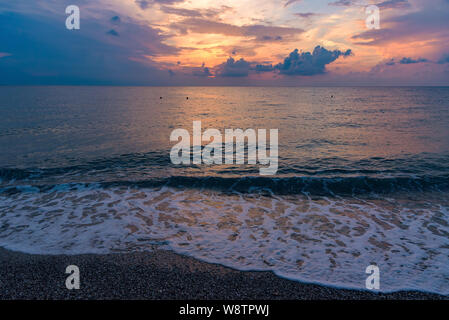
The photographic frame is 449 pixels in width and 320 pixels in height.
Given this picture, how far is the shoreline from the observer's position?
5.32 m

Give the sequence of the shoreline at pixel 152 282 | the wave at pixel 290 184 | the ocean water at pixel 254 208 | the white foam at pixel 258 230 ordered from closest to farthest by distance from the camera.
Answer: the shoreline at pixel 152 282, the white foam at pixel 258 230, the ocean water at pixel 254 208, the wave at pixel 290 184

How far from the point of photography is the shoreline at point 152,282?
5320mm

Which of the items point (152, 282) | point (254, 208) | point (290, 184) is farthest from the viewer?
point (290, 184)

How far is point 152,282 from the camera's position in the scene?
18.6ft

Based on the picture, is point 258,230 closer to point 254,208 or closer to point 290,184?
point 254,208

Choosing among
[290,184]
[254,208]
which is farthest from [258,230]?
[290,184]

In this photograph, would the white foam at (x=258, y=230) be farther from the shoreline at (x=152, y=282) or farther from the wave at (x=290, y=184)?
the wave at (x=290, y=184)

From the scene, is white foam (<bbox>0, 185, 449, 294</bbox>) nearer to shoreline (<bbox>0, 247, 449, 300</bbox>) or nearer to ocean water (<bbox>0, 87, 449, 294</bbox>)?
ocean water (<bbox>0, 87, 449, 294</bbox>)

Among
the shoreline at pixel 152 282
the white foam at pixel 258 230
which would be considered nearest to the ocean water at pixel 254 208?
the white foam at pixel 258 230

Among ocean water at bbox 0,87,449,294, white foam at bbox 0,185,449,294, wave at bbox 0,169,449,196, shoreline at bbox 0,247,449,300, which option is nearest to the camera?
shoreline at bbox 0,247,449,300

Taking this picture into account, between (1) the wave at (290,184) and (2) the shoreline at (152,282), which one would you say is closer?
(2) the shoreline at (152,282)

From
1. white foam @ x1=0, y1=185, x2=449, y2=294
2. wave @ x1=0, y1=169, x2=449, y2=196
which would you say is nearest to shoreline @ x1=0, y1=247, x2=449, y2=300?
white foam @ x1=0, y1=185, x2=449, y2=294

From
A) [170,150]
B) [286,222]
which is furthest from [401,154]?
[170,150]
